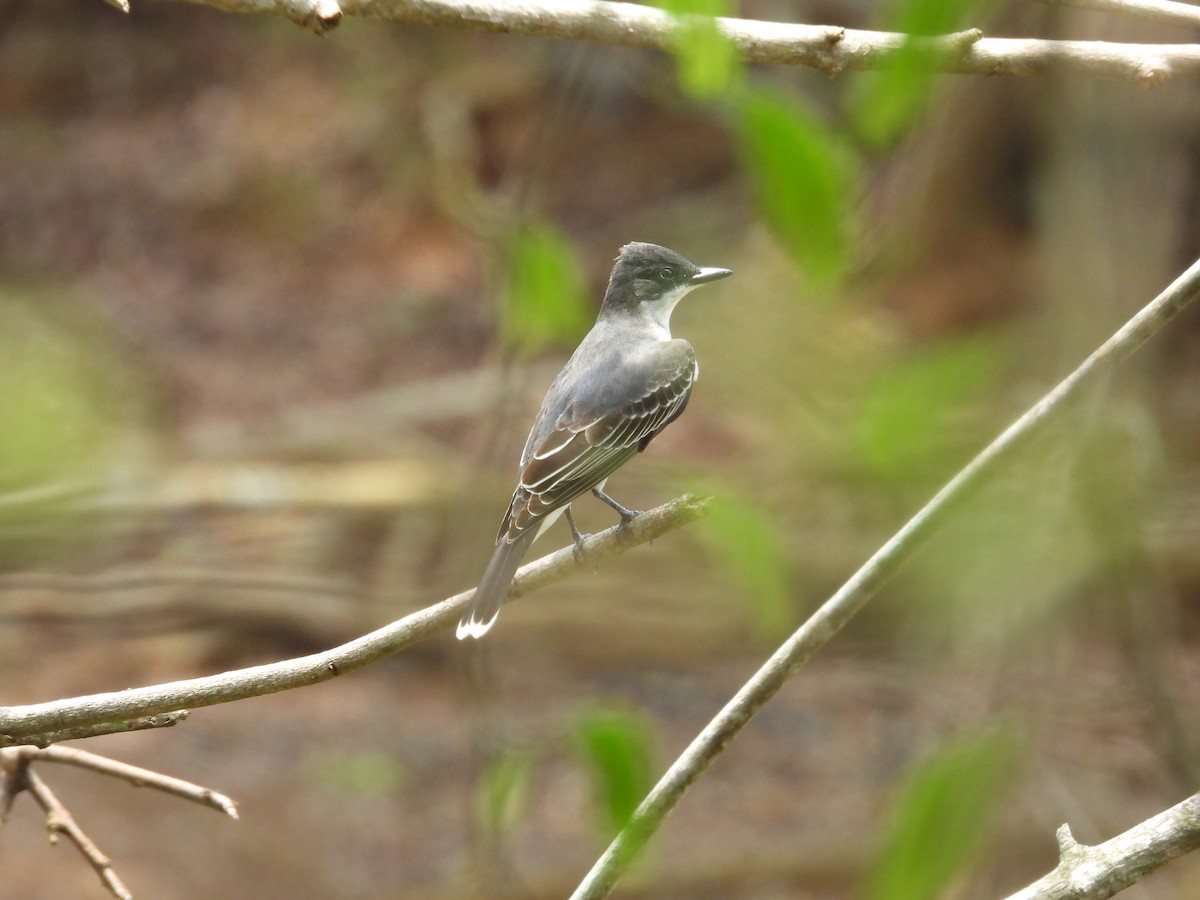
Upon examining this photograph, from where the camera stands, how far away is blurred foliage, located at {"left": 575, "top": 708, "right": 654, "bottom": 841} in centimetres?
206

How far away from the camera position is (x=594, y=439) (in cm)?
354

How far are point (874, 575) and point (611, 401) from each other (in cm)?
152

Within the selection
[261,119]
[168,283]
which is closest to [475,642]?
[168,283]

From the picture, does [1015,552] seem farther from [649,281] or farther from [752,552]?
[649,281]

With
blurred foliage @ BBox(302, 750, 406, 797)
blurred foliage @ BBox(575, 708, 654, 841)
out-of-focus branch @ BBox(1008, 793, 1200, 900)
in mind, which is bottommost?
out-of-focus branch @ BBox(1008, 793, 1200, 900)

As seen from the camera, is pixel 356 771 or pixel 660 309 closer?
pixel 660 309

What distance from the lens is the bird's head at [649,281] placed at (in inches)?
151

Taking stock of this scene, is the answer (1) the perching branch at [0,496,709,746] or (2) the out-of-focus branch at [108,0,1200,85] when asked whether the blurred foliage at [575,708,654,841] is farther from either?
(2) the out-of-focus branch at [108,0,1200,85]

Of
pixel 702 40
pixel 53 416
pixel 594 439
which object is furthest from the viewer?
pixel 53 416

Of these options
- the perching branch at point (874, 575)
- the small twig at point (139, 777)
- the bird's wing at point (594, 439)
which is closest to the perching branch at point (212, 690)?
the small twig at point (139, 777)

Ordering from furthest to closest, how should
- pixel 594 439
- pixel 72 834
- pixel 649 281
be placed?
pixel 649 281, pixel 594 439, pixel 72 834

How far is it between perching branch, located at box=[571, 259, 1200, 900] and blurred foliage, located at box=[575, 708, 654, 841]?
0.09ft

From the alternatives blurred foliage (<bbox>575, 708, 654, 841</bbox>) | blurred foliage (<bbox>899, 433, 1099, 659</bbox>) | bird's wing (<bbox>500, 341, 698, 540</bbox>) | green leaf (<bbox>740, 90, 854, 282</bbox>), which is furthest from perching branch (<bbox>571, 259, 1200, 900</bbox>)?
bird's wing (<bbox>500, 341, 698, 540</bbox>)

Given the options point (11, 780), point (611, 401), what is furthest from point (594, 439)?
point (11, 780)
